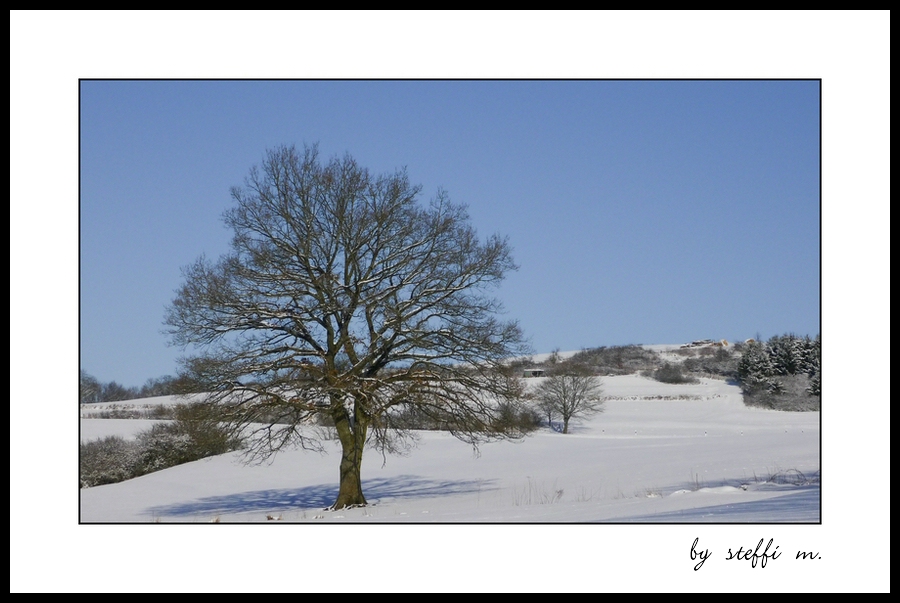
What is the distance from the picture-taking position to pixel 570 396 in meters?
52.2

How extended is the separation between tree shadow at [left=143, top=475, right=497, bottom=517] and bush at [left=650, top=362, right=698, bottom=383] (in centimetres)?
5353

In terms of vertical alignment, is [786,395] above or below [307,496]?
below

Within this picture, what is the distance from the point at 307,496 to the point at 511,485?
619cm

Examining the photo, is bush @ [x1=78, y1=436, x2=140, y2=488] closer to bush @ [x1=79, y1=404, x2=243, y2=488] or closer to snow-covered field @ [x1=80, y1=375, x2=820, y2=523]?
bush @ [x1=79, y1=404, x2=243, y2=488]

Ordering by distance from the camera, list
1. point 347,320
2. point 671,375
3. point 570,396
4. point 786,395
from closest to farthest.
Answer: point 347,320
point 570,396
point 786,395
point 671,375

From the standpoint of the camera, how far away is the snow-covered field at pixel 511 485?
447 inches

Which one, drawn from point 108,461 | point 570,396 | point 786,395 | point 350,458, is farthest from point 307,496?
point 786,395

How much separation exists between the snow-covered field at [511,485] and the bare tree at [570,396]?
5.15 meters

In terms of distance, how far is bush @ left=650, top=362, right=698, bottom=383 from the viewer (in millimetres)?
73438

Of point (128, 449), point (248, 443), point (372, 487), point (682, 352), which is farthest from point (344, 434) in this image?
point (682, 352)

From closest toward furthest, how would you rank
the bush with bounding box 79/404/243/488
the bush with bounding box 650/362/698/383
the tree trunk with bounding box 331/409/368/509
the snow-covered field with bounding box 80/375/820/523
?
the snow-covered field with bounding box 80/375/820/523, the tree trunk with bounding box 331/409/368/509, the bush with bounding box 79/404/243/488, the bush with bounding box 650/362/698/383

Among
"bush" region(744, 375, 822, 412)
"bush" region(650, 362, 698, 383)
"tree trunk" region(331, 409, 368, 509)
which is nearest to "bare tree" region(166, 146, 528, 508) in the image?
"tree trunk" region(331, 409, 368, 509)

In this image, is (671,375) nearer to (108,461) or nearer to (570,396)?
(570,396)
